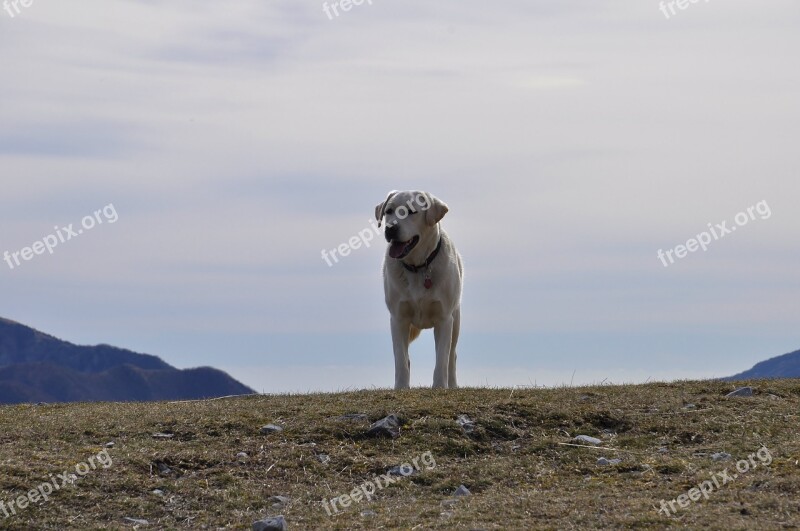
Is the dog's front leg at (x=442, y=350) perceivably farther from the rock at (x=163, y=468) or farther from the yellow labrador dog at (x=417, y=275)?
the rock at (x=163, y=468)

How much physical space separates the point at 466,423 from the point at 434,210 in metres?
3.72

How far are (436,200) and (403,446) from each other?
4410 millimetres

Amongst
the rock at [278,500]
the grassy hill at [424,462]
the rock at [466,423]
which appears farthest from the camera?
the rock at [466,423]

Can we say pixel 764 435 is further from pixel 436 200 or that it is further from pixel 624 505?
pixel 436 200

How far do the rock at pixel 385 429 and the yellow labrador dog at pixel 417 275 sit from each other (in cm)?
317

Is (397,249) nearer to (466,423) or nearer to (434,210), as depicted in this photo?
(434,210)

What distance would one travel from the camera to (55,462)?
36.4ft

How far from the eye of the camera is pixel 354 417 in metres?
12.7

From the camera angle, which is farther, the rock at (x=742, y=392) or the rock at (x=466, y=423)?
the rock at (x=742, y=392)

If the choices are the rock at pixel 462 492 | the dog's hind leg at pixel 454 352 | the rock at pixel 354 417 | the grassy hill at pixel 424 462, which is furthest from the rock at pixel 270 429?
the dog's hind leg at pixel 454 352

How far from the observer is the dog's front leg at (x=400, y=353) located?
15719mm

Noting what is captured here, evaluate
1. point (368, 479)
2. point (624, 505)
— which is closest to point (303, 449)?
point (368, 479)

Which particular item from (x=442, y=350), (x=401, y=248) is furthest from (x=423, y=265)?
(x=442, y=350)

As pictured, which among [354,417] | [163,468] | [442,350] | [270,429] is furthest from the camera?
[442,350]
